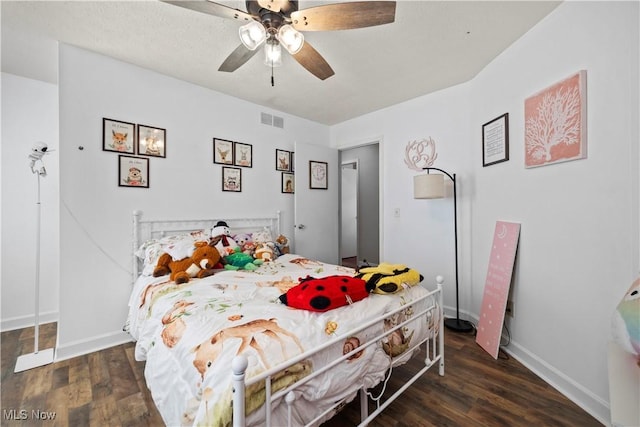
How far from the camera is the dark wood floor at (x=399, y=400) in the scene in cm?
154

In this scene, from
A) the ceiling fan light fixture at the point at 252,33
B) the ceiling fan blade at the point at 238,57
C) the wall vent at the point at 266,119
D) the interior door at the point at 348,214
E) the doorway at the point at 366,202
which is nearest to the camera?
the ceiling fan light fixture at the point at 252,33

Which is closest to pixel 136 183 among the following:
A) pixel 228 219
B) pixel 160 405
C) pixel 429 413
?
pixel 228 219

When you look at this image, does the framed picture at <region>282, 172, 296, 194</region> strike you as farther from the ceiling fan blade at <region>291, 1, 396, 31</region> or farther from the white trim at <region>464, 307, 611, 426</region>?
the white trim at <region>464, 307, 611, 426</region>

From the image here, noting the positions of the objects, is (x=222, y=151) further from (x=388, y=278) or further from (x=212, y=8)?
(x=388, y=278)

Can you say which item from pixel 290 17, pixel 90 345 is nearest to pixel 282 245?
pixel 90 345

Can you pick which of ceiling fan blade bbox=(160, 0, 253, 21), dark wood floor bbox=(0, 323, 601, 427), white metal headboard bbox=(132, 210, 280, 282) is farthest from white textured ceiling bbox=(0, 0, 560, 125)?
dark wood floor bbox=(0, 323, 601, 427)

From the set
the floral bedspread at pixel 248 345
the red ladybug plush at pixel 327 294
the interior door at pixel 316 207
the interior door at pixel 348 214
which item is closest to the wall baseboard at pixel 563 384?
the floral bedspread at pixel 248 345

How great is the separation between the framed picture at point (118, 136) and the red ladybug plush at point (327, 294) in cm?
223

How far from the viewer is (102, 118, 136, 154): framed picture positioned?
2.40 meters

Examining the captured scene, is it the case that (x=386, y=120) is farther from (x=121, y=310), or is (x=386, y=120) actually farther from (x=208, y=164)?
(x=121, y=310)

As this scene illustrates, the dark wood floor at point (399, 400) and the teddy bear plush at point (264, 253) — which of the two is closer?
the dark wood floor at point (399, 400)

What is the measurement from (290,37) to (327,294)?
155cm

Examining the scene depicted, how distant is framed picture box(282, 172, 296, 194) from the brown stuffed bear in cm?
167

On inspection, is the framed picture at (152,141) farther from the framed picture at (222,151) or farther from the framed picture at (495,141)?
the framed picture at (495,141)
